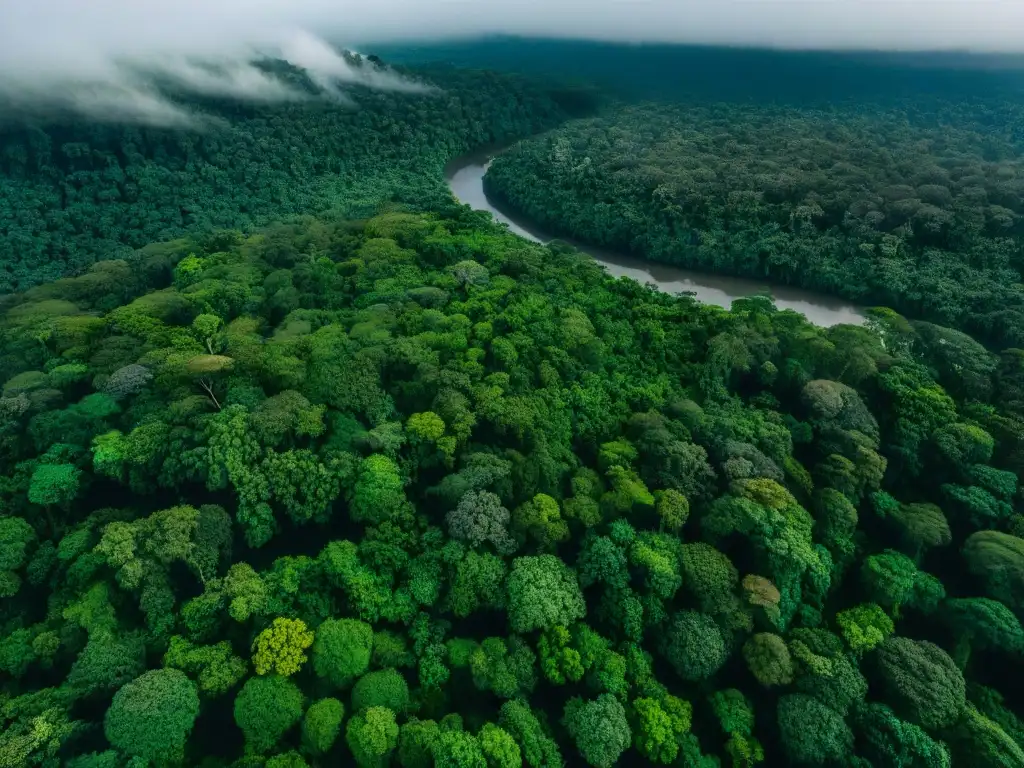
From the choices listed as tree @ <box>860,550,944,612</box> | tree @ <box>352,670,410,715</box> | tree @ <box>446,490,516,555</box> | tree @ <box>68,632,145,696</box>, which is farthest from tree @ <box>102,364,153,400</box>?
tree @ <box>860,550,944,612</box>

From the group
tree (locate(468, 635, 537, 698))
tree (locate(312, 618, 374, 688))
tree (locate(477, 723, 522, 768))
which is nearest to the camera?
tree (locate(477, 723, 522, 768))

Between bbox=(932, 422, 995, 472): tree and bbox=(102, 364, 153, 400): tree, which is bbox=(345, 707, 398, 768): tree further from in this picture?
bbox=(932, 422, 995, 472): tree

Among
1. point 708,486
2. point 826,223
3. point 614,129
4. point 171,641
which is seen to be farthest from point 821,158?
point 171,641

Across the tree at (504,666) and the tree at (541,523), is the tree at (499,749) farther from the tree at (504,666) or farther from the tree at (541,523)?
the tree at (541,523)

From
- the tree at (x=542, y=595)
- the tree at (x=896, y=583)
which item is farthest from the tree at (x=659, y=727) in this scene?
the tree at (x=896, y=583)

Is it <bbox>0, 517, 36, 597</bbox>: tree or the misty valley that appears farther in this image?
<bbox>0, 517, 36, 597</bbox>: tree

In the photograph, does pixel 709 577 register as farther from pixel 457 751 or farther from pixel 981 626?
pixel 457 751

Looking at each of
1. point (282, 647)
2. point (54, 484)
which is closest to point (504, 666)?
point (282, 647)
